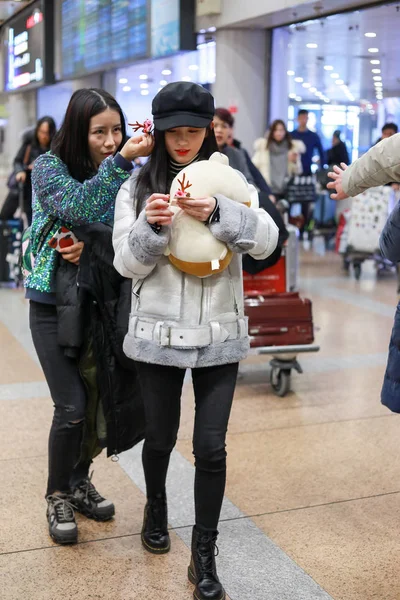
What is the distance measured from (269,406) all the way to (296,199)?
6.90m

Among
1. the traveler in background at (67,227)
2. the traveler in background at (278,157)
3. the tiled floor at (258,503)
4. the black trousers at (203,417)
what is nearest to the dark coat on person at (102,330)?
the traveler in background at (67,227)

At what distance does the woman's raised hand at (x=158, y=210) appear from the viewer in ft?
8.46

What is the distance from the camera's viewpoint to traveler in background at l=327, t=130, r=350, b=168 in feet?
45.1

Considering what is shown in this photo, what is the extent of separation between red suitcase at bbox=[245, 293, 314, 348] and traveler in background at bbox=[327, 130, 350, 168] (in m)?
8.60

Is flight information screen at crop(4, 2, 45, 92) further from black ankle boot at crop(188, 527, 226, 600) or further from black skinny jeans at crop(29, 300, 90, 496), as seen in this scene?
black ankle boot at crop(188, 527, 226, 600)

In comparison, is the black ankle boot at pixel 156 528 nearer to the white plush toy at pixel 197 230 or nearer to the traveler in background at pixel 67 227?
the traveler in background at pixel 67 227

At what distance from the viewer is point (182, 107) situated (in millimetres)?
2668

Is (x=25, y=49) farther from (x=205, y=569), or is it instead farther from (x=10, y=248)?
(x=205, y=569)

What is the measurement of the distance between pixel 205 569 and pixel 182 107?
1.52 metres

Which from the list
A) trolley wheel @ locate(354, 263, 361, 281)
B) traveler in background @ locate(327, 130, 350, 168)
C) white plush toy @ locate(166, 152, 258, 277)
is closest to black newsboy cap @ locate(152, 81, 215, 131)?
white plush toy @ locate(166, 152, 258, 277)

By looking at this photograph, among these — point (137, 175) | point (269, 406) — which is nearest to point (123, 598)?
point (137, 175)

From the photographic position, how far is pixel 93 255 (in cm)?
313

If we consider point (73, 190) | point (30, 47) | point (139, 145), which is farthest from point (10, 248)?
point (30, 47)

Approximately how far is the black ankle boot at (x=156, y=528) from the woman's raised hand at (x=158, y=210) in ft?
3.62
